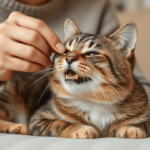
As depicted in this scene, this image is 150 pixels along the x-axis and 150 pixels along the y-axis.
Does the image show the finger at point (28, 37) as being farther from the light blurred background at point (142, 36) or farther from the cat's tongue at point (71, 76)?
the light blurred background at point (142, 36)

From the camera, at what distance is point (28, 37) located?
500mm

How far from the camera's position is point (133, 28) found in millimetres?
552

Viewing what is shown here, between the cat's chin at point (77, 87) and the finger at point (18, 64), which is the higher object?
the finger at point (18, 64)

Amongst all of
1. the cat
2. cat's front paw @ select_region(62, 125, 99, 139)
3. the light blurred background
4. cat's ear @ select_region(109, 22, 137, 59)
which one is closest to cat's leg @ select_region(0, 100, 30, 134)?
the cat

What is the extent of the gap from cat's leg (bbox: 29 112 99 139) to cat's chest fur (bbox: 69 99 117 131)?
47 mm

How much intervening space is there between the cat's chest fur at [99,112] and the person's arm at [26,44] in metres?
0.17

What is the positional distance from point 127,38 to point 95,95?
0.19 meters

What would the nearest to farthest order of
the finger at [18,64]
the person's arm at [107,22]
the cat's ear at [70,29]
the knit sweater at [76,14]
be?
the finger at [18,64] < the cat's ear at [70,29] < the knit sweater at [76,14] < the person's arm at [107,22]

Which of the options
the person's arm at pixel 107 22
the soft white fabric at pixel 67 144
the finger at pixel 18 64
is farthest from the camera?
the person's arm at pixel 107 22

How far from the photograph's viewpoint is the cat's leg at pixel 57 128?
1.64 feet

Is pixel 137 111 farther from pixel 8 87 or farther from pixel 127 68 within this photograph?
pixel 8 87

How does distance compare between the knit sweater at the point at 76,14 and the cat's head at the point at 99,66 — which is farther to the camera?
the knit sweater at the point at 76,14

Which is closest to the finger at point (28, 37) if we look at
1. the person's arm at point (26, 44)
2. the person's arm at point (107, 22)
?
the person's arm at point (26, 44)

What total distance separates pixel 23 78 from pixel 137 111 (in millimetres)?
472
